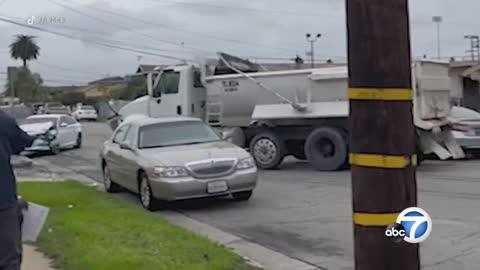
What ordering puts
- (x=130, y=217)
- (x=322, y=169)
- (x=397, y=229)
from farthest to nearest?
(x=322, y=169) → (x=130, y=217) → (x=397, y=229)

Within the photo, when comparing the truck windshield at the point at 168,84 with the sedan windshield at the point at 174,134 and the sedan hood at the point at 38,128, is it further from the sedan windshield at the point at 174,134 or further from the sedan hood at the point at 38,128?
the sedan windshield at the point at 174,134

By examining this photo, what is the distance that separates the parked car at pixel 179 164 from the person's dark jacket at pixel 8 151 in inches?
255

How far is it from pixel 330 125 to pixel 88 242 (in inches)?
403

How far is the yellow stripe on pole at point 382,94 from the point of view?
2.78 metres

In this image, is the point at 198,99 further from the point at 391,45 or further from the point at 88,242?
the point at 391,45

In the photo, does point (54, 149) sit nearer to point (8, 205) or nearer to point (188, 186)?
point (188, 186)

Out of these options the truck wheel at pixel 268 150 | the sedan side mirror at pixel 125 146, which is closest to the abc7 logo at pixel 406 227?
the sedan side mirror at pixel 125 146

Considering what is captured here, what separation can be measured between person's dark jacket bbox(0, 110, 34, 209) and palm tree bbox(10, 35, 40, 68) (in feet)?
242

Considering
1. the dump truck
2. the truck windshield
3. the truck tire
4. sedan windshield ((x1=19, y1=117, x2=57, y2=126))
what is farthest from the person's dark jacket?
sedan windshield ((x1=19, y1=117, x2=57, y2=126))

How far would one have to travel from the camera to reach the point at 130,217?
10.6m

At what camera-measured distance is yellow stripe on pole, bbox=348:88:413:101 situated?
278 cm

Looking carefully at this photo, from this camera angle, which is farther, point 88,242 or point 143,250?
point 88,242

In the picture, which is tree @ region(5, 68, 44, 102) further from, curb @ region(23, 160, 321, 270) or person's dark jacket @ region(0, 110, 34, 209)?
person's dark jacket @ region(0, 110, 34, 209)

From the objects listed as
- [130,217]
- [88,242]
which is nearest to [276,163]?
[130,217]
